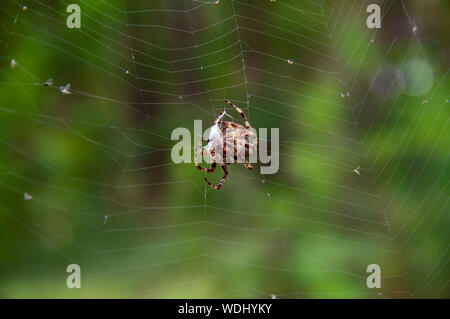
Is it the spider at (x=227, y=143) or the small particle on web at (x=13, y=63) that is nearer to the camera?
the small particle on web at (x=13, y=63)

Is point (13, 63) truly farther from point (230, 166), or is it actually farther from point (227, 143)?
point (230, 166)

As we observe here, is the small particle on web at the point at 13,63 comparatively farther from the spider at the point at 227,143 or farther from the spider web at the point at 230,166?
the spider at the point at 227,143

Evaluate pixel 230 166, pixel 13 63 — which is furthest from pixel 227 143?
pixel 13 63

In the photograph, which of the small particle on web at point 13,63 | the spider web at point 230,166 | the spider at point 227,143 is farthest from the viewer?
the spider web at point 230,166

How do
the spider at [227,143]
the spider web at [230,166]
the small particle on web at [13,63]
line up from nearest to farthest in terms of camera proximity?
the small particle on web at [13,63] < the spider at [227,143] < the spider web at [230,166]

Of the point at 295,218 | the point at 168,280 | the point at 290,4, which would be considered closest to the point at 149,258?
the point at 168,280

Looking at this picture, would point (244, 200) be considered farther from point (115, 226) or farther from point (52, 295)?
point (52, 295)

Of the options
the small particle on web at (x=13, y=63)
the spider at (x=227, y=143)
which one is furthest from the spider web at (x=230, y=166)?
the spider at (x=227, y=143)
